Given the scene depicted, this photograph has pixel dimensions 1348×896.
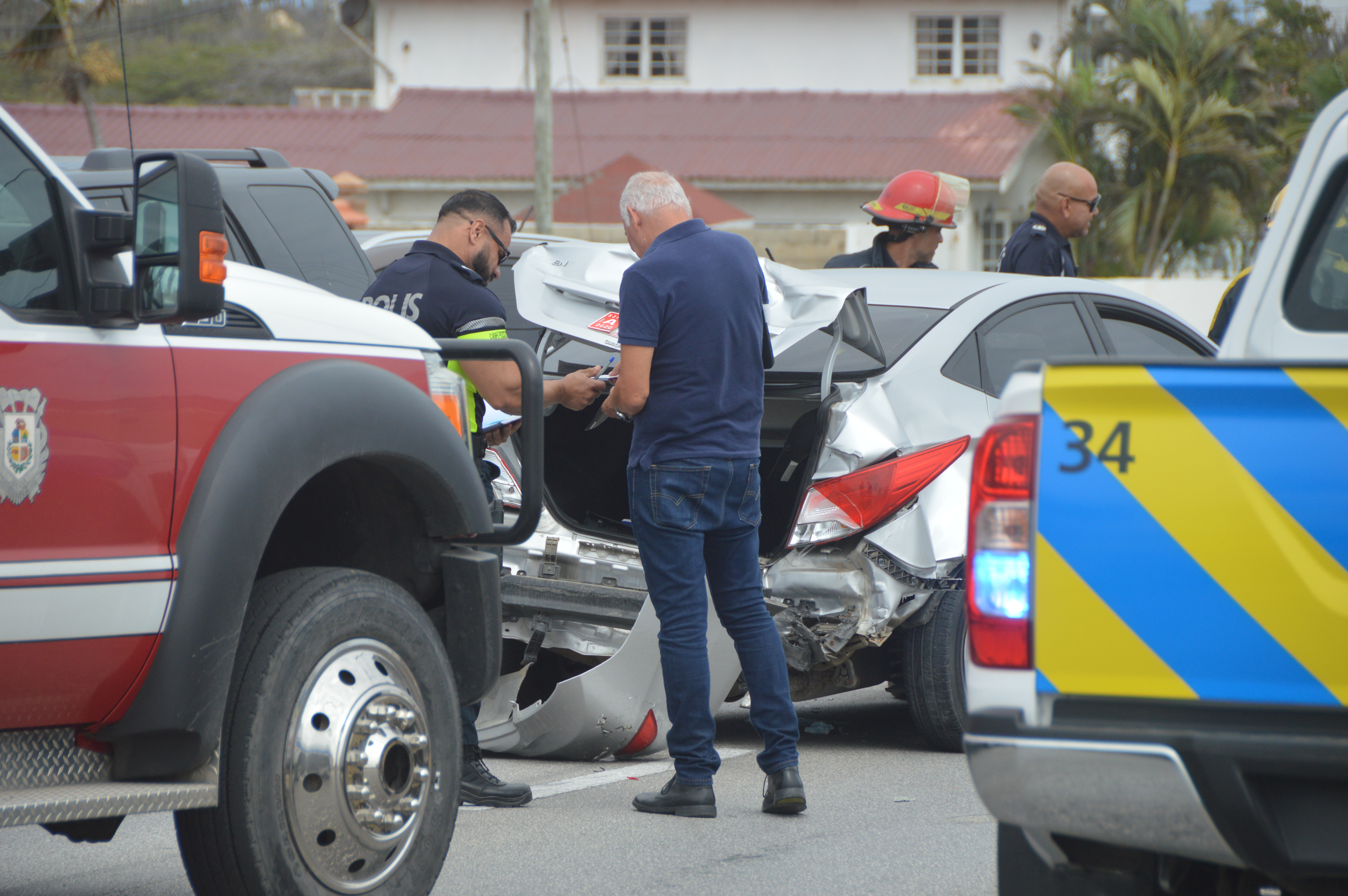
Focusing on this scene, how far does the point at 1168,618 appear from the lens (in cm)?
250

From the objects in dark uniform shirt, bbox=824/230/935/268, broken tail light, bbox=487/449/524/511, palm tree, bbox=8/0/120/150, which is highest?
palm tree, bbox=8/0/120/150

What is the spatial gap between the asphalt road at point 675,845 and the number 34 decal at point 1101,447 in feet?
6.47

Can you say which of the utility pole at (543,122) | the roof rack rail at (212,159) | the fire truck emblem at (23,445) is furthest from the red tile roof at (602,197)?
the fire truck emblem at (23,445)

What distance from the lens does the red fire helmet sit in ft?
25.2

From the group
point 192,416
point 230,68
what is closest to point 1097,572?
point 192,416

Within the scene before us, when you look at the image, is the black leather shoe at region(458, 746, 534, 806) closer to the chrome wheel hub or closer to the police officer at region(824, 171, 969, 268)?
the chrome wheel hub

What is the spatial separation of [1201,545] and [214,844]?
2162mm

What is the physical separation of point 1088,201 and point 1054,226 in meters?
0.21

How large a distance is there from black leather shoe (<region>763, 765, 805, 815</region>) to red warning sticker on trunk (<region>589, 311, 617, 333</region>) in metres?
1.64

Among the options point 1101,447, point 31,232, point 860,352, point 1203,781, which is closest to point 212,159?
point 860,352

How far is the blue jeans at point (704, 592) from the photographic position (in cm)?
496

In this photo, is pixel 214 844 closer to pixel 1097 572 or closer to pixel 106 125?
pixel 1097 572

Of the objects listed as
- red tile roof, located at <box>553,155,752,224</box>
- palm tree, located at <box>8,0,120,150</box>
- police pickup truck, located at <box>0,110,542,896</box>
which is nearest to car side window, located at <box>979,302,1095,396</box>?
police pickup truck, located at <box>0,110,542,896</box>

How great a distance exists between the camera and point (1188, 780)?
8.02 feet
